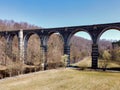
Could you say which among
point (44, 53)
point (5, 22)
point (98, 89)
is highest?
point (5, 22)

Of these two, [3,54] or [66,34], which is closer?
[66,34]

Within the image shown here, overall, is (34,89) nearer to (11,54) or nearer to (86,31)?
(86,31)

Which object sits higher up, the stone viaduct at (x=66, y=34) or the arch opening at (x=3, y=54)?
the stone viaduct at (x=66, y=34)

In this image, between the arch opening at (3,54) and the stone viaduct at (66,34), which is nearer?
the stone viaduct at (66,34)

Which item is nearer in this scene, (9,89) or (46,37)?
(9,89)

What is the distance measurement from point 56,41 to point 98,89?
78468 millimetres

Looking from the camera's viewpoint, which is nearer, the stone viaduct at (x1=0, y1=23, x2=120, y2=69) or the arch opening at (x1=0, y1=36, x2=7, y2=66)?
the stone viaduct at (x1=0, y1=23, x2=120, y2=69)

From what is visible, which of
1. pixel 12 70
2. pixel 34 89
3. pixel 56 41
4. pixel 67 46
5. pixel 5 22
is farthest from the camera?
pixel 5 22

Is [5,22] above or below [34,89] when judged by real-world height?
above

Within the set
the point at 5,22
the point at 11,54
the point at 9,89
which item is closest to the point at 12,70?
the point at 9,89

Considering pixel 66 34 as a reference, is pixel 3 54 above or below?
below

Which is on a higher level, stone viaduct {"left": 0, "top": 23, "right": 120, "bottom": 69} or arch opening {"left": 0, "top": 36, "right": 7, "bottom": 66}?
stone viaduct {"left": 0, "top": 23, "right": 120, "bottom": 69}

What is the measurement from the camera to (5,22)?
110 metres

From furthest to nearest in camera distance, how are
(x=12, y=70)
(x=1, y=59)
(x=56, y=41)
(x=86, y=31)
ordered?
(x=56, y=41)
(x=1, y=59)
(x=86, y=31)
(x=12, y=70)
